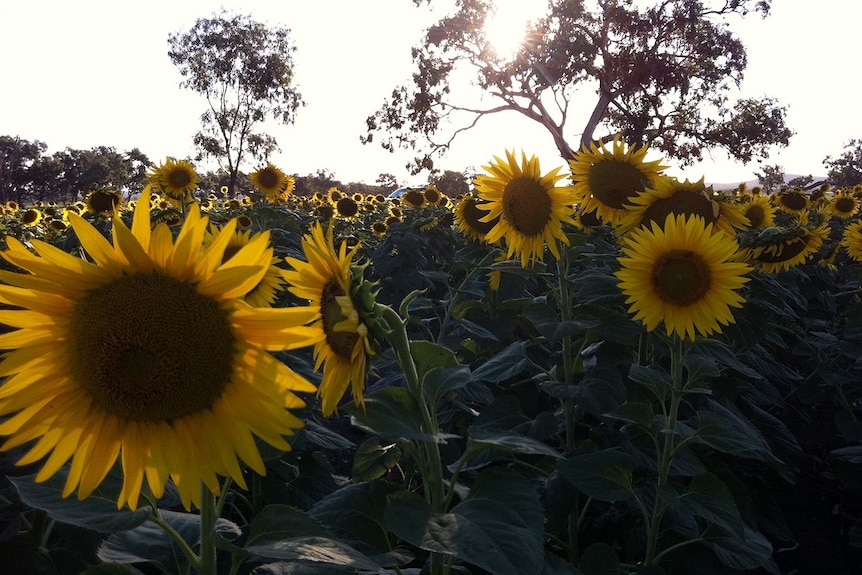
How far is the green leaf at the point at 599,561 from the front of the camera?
6.55ft

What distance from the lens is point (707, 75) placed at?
2486cm

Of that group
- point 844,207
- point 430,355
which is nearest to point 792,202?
point 844,207

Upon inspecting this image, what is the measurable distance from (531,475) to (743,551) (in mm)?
785

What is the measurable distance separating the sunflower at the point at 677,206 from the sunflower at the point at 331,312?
71.2 inches

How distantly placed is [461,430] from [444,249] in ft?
15.5

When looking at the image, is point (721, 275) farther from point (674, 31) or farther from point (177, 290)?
point (674, 31)

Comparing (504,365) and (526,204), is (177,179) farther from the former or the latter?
(504,365)

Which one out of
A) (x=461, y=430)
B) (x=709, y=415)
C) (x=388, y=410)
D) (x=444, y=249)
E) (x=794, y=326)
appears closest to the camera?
(x=388, y=410)

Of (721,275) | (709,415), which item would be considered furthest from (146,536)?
(721,275)

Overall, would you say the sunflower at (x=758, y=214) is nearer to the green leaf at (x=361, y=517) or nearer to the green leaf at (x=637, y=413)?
the green leaf at (x=637, y=413)

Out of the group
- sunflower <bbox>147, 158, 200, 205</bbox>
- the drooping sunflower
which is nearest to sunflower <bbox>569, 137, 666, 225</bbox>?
sunflower <bbox>147, 158, 200, 205</bbox>

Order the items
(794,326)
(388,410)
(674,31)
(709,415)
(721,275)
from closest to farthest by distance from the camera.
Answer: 1. (388,410)
2. (709,415)
3. (721,275)
4. (794,326)
5. (674,31)

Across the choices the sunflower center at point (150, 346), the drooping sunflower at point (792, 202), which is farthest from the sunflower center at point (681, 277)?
the drooping sunflower at point (792, 202)

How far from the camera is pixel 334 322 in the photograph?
1265mm
